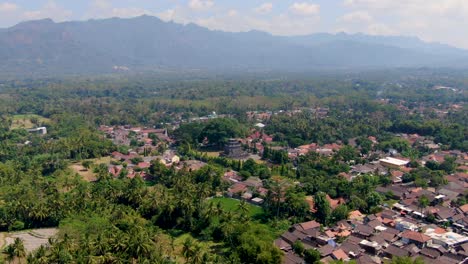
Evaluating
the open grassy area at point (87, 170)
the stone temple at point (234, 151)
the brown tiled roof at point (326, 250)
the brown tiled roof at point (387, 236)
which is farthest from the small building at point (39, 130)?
the brown tiled roof at point (387, 236)

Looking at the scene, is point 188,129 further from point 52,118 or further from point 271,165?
point 52,118

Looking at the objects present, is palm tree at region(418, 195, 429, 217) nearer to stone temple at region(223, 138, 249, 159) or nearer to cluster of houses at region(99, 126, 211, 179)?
cluster of houses at region(99, 126, 211, 179)

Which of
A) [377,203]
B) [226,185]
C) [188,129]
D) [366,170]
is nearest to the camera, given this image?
[377,203]

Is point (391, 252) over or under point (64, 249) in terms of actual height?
under

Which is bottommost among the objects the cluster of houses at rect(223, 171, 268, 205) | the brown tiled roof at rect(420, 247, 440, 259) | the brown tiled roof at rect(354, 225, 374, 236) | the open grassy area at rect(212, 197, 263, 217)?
the open grassy area at rect(212, 197, 263, 217)

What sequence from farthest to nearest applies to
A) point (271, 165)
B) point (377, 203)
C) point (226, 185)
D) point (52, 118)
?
point (52, 118)
point (271, 165)
point (226, 185)
point (377, 203)

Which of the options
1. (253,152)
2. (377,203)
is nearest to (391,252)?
(377,203)

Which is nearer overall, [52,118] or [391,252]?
[391,252]

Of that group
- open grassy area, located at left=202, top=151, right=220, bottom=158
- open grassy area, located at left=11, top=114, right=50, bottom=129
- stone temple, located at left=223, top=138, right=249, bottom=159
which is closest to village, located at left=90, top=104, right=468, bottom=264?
stone temple, located at left=223, top=138, right=249, bottom=159

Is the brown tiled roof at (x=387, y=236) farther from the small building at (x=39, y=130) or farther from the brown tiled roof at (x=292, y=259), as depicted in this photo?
the small building at (x=39, y=130)
